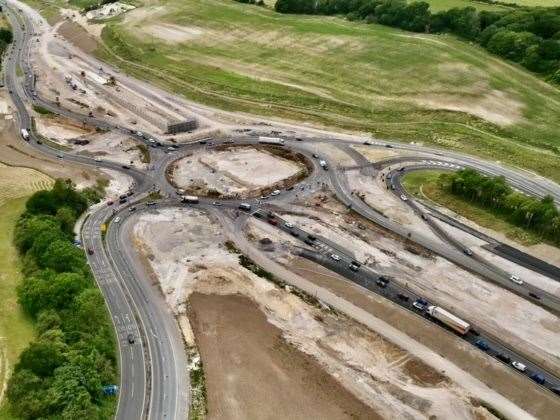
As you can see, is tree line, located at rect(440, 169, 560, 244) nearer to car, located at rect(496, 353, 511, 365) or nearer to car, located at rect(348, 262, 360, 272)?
car, located at rect(496, 353, 511, 365)

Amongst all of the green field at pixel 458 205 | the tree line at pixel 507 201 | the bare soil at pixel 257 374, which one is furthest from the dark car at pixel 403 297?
the tree line at pixel 507 201

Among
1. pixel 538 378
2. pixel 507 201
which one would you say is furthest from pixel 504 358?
pixel 507 201

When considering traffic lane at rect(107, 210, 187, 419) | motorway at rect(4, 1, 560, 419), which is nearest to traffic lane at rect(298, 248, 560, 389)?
motorway at rect(4, 1, 560, 419)

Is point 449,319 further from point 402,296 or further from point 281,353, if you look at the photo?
point 281,353

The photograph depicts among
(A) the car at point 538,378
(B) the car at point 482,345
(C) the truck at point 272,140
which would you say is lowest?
(A) the car at point 538,378

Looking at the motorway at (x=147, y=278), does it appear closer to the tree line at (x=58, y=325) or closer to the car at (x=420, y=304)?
the car at (x=420, y=304)
